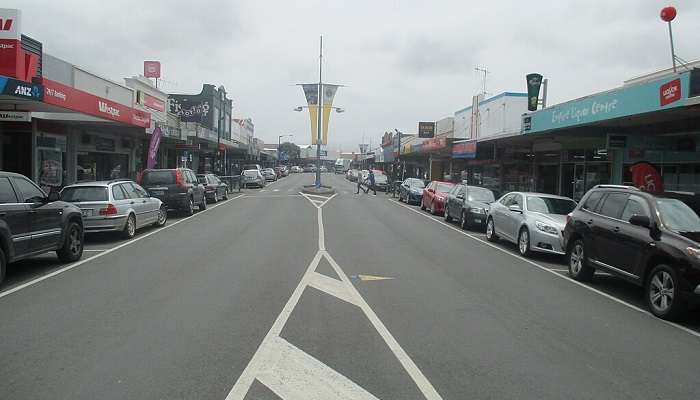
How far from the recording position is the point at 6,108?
647 inches

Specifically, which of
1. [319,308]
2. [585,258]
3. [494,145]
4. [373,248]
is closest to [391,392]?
[319,308]

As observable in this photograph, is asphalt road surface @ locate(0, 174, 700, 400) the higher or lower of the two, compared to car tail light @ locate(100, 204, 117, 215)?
lower

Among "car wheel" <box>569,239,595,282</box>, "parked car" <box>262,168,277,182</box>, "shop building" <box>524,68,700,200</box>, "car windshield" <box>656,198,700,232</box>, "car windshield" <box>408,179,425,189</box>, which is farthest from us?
"parked car" <box>262,168,277,182</box>

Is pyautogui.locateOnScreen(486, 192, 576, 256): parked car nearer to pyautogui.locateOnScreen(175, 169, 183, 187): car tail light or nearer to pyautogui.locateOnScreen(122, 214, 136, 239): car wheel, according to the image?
pyautogui.locateOnScreen(122, 214, 136, 239): car wheel

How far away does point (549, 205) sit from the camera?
14492 mm

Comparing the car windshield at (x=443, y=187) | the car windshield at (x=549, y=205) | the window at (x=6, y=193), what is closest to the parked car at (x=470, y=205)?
the car windshield at (x=443, y=187)

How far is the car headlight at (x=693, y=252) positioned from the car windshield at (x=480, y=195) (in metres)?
12.3

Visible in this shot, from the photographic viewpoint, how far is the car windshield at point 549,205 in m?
14.2

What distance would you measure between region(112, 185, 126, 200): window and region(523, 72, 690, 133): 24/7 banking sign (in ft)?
40.4

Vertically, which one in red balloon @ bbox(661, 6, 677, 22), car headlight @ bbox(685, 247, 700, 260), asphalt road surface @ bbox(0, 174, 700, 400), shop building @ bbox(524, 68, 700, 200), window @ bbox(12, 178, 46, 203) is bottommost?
asphalt road surface @ bbox(0, 174, 700, 400)

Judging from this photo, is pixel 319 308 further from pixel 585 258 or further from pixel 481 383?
pixel 585 258

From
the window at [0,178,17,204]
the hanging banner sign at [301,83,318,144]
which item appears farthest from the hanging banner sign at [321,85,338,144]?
the window at [0,178,17,204]

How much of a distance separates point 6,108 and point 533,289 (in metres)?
15.2

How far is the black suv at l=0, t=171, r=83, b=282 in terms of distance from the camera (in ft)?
29.1
